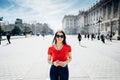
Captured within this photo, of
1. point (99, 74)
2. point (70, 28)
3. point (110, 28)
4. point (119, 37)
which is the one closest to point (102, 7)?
point (110, 28)

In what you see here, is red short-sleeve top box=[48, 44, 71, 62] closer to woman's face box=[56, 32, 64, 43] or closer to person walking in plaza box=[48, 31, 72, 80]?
person walking in plaza box=[48, 31, 72, 80]

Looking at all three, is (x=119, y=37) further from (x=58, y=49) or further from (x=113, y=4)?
(x=58, y=49)

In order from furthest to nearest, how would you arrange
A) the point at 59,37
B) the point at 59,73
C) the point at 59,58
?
the point at 59,37, the point at 59,58, the point at 59,73

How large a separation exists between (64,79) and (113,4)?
54.1 meters

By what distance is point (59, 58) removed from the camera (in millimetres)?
3535

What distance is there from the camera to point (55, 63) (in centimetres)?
338

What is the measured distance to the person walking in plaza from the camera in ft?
11.2

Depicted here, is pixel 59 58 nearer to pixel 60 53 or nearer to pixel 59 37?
pixel 60 53

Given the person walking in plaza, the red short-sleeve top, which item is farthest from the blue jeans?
the red short-sleeve top

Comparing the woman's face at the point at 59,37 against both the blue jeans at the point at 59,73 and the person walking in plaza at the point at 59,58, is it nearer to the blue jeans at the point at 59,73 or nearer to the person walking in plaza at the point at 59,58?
the person walking in plaza at the point at 59,58

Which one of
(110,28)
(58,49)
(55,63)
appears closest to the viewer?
(55,63)

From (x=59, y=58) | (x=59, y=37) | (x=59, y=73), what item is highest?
(x=59, y=37)

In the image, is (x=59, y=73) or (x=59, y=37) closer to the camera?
(x=59, y=73)

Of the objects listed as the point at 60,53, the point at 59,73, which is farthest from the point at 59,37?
the point at 59,73
